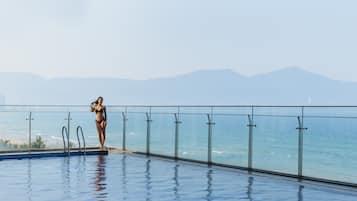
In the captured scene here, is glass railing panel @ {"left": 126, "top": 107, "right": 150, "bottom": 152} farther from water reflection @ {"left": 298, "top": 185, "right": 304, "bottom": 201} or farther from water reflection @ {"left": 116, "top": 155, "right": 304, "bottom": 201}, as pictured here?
water reflection @ {"left": 298, "top": 185, "right": 304, "bottom": 201}

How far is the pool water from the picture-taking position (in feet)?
25.5

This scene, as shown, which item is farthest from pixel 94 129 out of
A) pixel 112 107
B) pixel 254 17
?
pixel 254 17

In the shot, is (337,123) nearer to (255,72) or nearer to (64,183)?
(64,183)

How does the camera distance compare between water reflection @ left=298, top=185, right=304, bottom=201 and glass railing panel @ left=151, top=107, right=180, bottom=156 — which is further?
glass railing panel @ left=151, top=107, right=180, bottom=156

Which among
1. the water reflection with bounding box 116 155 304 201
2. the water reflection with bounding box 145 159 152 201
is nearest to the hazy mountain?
the water reflection with bounding box 145 159 152 201

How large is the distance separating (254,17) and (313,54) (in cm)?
1465

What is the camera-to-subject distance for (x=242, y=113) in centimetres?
1109

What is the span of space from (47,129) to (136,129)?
2.64 m

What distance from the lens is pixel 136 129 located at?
14570 millimetres

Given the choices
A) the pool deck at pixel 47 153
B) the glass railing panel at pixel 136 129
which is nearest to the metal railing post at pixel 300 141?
the glass railing panel at pixel 136 129

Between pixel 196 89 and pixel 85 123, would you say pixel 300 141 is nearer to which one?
pixel 85 123

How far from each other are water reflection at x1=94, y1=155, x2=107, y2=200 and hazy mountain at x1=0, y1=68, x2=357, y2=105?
9892 cm

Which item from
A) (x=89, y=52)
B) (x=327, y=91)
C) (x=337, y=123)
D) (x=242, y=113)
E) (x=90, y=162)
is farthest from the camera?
(x=327, y=91)

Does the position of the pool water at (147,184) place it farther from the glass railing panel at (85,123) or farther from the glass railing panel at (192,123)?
the glass railing panel at (85,123)
